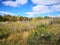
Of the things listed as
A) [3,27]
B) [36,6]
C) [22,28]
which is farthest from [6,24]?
[36,6]

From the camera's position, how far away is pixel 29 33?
320 cm

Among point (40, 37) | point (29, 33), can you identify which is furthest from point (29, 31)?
point (40, 37)

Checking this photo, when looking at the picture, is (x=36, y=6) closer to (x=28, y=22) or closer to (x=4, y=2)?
(x=28, y=22)

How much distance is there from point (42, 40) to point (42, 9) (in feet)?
2.67

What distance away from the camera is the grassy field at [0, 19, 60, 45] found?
3148 millimetres

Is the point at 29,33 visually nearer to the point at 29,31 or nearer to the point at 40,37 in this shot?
the point at 29,31

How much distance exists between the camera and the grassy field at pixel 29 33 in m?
3.15

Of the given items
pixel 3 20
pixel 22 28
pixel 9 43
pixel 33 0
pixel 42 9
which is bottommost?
pixel 9 43

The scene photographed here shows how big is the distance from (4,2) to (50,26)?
4.15 feet

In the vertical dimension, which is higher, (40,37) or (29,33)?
(29,33)

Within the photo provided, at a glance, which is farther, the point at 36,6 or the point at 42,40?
the point at 36,6

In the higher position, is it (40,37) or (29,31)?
(29,31)

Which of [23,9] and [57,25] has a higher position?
[23,9]

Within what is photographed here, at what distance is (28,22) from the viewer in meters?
3.32
